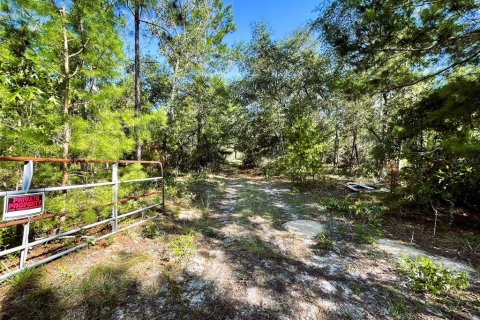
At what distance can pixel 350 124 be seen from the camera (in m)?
13.3

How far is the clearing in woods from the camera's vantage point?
1.91 metres

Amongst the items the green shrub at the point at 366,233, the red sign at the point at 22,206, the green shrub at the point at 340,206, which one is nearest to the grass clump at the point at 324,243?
the green shrub at the point at 366,233

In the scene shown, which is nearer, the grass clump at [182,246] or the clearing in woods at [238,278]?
the clearing in woods at [238,278]

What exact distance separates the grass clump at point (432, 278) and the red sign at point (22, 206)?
156 inches

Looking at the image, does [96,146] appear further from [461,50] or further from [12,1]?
[461,50]

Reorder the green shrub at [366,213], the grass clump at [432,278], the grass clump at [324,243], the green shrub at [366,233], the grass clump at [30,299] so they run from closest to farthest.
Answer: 1. the grass clump at [30,299]
2. the grass clump at [432,278]
3. the grass clump at [324,243]
4. the green shrub at [366,233]
5. the green shrub at [366,213]

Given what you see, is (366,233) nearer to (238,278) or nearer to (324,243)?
(324,243)

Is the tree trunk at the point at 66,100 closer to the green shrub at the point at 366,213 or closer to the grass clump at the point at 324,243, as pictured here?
the grass clump at the point at 324,243

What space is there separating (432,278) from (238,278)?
7.22 feet

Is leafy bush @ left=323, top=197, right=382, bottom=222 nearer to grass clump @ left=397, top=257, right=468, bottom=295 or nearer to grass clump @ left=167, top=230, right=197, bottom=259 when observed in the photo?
grass clump @ left=397, top=257, right=468, bottom=295

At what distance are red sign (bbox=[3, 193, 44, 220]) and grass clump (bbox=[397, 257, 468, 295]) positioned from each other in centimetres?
395

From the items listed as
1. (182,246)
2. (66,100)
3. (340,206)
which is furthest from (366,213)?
(66,100)

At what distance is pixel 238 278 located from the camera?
8.09 ft

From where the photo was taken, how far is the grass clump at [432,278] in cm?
235
